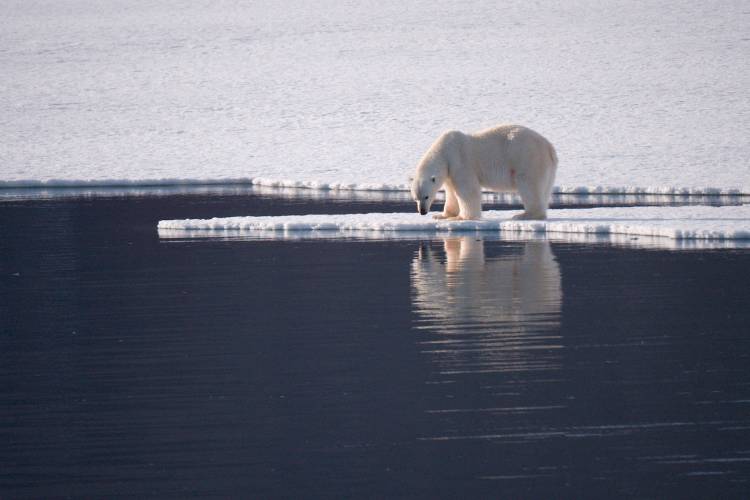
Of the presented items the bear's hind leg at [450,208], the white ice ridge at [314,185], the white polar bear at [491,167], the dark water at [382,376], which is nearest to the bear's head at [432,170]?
the white polar bear at [491,167]

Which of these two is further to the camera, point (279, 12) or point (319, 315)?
point (279, 12)

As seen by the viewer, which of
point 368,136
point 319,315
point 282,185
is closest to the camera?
point 319,315

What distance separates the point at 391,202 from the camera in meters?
20.0

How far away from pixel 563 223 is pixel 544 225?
7.9 inches

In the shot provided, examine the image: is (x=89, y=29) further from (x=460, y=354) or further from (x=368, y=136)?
(x=460, y=354)

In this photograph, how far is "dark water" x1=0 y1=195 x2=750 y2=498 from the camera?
5.86 meters

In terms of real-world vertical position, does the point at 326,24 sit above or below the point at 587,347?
above

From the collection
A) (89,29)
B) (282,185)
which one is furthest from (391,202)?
(89,29)

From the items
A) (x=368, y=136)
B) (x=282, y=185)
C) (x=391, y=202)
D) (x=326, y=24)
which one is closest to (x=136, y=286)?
(x=391, y=202)

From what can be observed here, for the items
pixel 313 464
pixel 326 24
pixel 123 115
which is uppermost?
pixel 326 24

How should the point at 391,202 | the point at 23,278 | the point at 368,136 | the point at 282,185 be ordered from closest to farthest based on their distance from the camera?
1. the point at 23,278
2. the point at 391,202
3. the point at 282,185
4. the point at 368,136

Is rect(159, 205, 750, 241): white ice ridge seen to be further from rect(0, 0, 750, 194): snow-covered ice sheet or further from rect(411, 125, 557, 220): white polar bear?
rect(0, 0, 750, 194): snow-covered ice sheet

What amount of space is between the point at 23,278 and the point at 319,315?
3802 millimetres

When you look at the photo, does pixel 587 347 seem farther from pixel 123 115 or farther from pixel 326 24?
pixel 326 24
